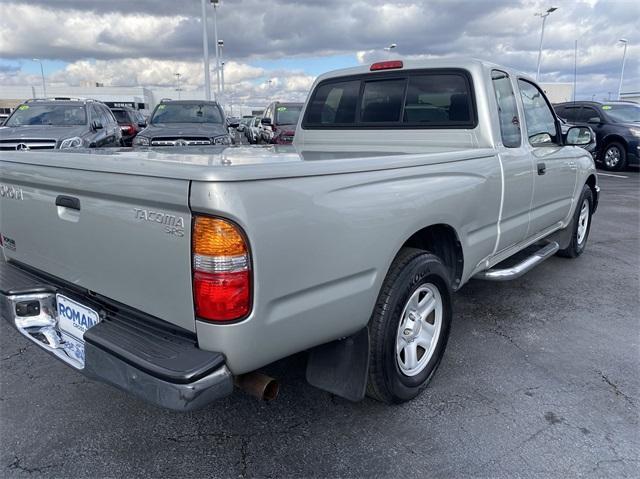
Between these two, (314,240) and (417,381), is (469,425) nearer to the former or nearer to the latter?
(417,381)

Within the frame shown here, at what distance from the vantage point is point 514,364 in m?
3.34

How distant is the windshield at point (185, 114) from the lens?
1205cm

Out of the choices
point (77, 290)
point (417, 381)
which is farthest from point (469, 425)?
point (77, 290)

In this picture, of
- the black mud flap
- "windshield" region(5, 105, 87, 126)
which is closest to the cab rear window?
the black mud flap

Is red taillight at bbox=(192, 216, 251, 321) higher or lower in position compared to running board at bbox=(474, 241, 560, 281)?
higher

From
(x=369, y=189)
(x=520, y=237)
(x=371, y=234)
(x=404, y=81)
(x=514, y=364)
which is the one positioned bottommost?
(x=514, y=364)

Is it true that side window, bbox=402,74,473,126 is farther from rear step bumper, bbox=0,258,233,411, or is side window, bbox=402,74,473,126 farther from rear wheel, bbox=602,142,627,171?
rear wheel, bbox=602,142,627,171

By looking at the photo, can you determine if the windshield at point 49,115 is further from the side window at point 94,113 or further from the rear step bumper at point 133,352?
the rear step bumper at point 133,352

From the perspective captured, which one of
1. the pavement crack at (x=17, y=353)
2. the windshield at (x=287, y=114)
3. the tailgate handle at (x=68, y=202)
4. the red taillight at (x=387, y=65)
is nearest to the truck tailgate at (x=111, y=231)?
the tailgate handle at (x=68, y=202)

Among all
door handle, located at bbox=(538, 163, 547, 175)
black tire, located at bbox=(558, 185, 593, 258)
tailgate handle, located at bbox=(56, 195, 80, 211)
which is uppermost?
tailgate handle, located at bbox=(56, 195, 80, 211)

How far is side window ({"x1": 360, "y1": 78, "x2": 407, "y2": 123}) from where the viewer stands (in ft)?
A: 13.3

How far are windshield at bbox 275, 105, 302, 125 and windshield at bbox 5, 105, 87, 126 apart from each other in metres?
5.51

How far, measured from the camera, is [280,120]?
14461 mm

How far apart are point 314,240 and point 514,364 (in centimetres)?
209
